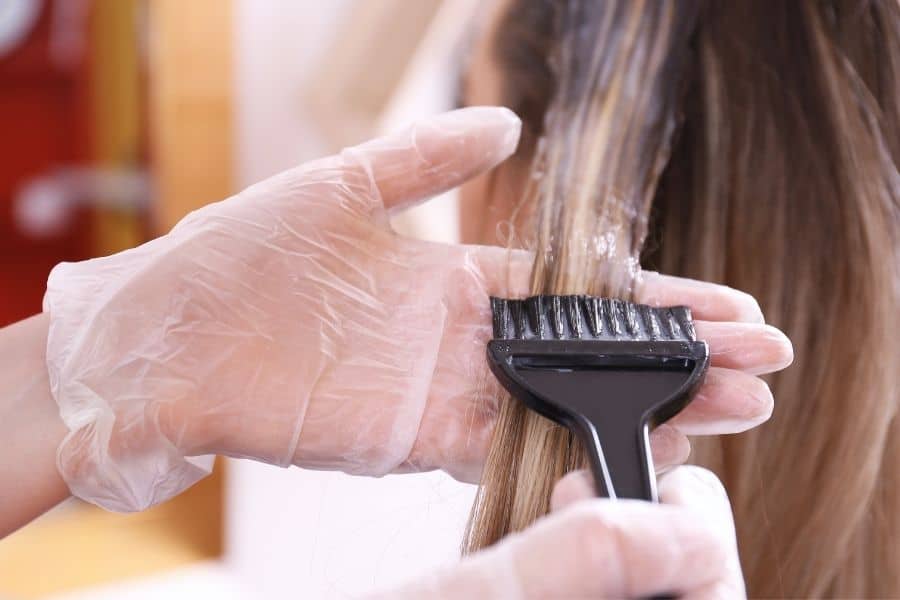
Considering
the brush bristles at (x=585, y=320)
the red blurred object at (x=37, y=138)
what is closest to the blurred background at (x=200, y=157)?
the red blurred object at (x=37, y=138)

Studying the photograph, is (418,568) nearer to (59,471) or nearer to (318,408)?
(318,408)

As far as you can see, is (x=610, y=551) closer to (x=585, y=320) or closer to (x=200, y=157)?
(x=585, y=320)

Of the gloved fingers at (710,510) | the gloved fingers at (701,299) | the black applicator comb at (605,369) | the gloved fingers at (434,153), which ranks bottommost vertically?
the gloved fingers at (710,510)

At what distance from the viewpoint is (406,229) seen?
2.73ft

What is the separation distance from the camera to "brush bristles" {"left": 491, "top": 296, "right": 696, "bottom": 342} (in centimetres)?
51

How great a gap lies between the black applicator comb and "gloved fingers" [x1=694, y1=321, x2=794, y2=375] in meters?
0.02

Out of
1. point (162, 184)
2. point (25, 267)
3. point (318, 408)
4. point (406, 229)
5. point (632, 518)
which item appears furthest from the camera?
point (25, 267)

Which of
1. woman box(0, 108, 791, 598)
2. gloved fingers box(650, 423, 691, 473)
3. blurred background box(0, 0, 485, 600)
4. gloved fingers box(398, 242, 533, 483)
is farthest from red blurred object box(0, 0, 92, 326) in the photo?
gloved fingers box(650, 423, 691, 473)

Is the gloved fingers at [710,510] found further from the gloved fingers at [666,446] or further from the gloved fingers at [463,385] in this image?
the gloved fingers at [463,385]

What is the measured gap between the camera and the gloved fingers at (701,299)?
0.56 m

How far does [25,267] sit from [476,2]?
99cm

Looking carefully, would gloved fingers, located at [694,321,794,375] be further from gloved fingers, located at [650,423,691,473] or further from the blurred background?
the blurred background

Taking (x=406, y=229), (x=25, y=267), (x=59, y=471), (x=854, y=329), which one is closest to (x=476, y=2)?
(x=406, y=229)

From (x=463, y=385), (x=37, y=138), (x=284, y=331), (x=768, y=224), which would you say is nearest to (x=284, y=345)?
(x=284, y=331)
